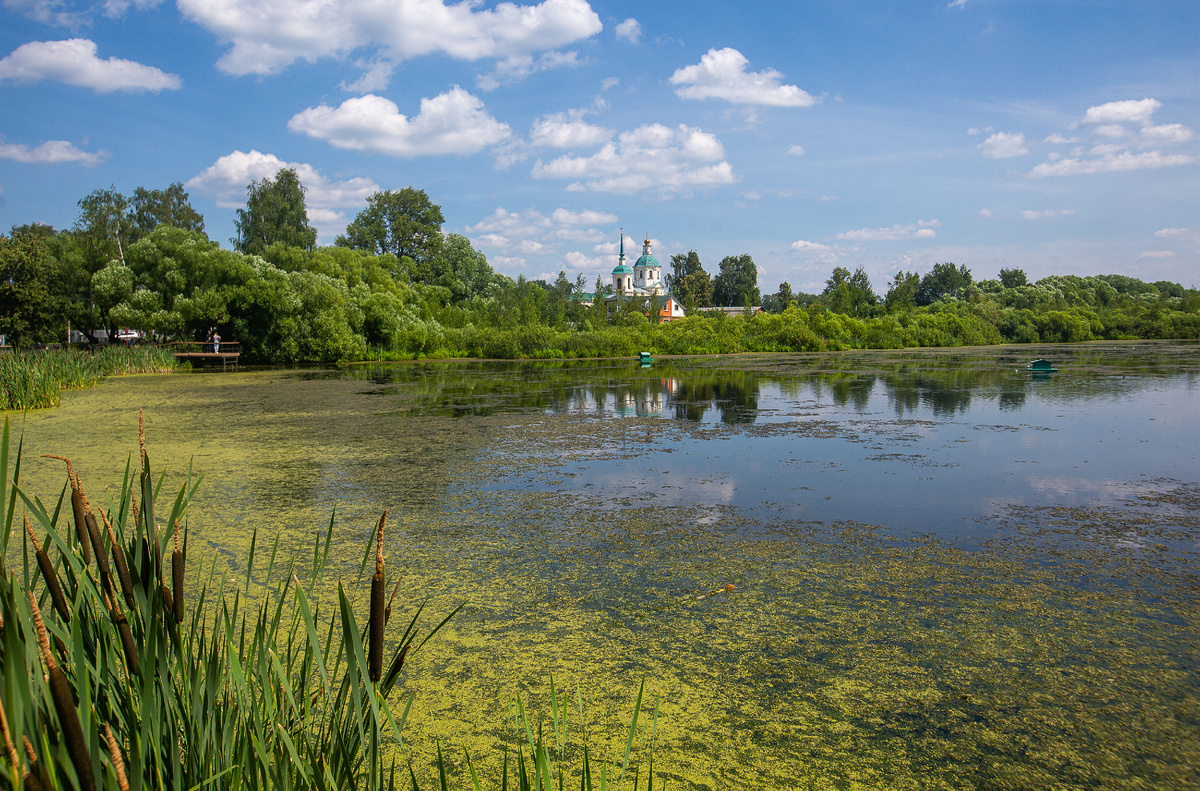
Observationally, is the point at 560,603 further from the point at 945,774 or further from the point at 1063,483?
the point at 1063,483

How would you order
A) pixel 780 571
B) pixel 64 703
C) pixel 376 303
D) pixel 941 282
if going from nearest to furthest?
pixel 64 703, pixel 780 571, pixel 376 303, pixel 941 282

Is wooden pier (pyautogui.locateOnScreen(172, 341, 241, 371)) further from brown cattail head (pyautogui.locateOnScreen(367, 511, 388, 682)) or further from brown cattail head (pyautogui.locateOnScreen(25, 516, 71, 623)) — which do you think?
brown cattail head (pyautogui.locateOnScreen(367, 511, 388, 682))

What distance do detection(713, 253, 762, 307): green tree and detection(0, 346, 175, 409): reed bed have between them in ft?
234

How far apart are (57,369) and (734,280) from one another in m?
80.2

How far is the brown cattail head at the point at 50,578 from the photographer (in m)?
1.15

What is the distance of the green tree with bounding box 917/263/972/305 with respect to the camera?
8400 cm

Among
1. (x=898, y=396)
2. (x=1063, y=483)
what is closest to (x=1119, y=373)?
(x=898, y=396)

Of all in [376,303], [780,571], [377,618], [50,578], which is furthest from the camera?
[376,303]

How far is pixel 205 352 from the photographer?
28922 millimetres

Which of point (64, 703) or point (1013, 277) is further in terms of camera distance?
point (1013, 277)

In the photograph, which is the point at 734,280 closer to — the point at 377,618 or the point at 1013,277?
the point at 1013,277

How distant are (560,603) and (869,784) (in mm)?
1829

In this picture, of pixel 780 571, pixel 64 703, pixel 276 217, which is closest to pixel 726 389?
pixel 780 571

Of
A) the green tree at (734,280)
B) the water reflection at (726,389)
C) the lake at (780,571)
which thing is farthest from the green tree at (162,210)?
the green tree at (734,280)
